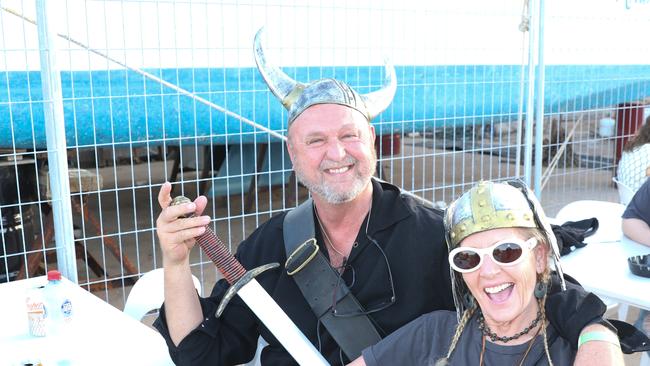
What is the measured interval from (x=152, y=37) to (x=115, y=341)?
4.12m

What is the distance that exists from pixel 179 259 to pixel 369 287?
64cm

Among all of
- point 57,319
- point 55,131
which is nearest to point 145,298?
point 57,319

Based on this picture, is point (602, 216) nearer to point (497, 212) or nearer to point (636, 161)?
point (636, 161)

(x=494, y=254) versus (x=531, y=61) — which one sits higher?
(x=531, y=61)

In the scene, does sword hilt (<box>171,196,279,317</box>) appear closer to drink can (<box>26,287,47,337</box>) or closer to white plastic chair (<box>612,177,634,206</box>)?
drink can (<box>26,287,47,337</box>)

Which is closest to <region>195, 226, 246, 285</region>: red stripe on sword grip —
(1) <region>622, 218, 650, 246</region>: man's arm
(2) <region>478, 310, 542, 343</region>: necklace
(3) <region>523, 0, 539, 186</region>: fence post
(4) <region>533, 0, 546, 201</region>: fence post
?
(2) <region>478, 310, 542, 343</region>: necklace

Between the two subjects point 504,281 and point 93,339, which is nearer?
point 504,281

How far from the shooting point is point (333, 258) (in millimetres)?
2512

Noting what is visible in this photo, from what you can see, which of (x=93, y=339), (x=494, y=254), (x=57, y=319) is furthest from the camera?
(x=57, y=319)

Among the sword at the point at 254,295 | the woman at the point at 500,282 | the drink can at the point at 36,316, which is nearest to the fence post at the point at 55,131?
the drink can at the point at 36,316

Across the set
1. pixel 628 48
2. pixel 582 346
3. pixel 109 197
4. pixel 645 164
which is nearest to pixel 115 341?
pixel 582 346

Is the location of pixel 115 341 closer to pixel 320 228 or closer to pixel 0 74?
pixel 320 228

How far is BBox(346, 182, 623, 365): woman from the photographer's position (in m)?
1.92

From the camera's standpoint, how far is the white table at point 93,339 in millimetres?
2377
